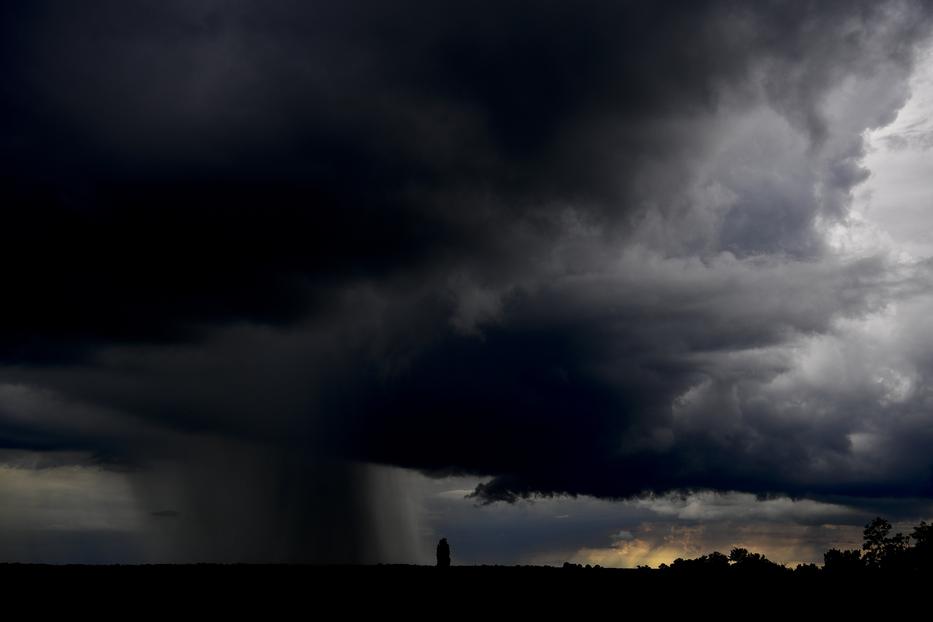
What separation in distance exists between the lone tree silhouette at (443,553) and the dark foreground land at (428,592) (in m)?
3.57

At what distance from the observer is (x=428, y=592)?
196 ft

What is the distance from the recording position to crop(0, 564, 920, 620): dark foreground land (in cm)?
5166

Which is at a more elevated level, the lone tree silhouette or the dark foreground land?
the lone tree silhouette

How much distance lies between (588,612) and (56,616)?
109 ft

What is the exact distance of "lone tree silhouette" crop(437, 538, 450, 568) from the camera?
7619 centimetres

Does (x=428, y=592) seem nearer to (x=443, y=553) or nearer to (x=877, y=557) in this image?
(x=443, y=553)

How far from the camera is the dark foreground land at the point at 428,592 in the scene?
51.7 meters

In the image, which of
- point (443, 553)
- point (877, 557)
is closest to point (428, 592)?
point (443, 553)

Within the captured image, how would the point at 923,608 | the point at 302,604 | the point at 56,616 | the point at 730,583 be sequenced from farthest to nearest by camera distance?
1. the point at 730,583
2. the point at 923,608
3. the point at 302,604
4. the point at 56,616

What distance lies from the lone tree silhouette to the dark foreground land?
3.57m

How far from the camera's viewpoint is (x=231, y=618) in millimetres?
48812

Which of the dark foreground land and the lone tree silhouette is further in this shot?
the lone tree silhouette

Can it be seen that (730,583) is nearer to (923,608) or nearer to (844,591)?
(844,591)

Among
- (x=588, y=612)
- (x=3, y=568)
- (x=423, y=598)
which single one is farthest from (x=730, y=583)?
(x=3, y=568)
